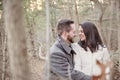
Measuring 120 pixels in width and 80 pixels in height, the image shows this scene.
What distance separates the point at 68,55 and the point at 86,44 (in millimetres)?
230

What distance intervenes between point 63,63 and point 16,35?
246cm

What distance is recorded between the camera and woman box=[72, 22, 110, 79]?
124 inches

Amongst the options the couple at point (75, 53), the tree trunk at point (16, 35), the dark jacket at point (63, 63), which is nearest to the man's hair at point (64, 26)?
the couple at point (75, 53)

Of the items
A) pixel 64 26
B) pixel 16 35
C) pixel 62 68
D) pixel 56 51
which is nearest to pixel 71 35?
pixel 64 26

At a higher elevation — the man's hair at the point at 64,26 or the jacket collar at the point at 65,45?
the man's hair at the point at 64,26

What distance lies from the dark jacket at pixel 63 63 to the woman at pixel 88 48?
0.20 feet

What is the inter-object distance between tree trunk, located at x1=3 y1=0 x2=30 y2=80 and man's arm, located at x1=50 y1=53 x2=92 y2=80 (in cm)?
235

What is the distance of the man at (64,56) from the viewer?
10.4ft

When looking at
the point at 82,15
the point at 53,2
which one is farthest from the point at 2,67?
the point at 82,15

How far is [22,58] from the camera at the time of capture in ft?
2.66

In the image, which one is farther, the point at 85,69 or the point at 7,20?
the point at 85,69

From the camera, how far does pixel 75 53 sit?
A: 10.6 feet

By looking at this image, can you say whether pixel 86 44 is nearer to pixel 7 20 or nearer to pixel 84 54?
pixel 84 54

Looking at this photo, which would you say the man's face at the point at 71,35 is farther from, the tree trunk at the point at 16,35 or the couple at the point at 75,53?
the tree trunk at the point at 16,35
